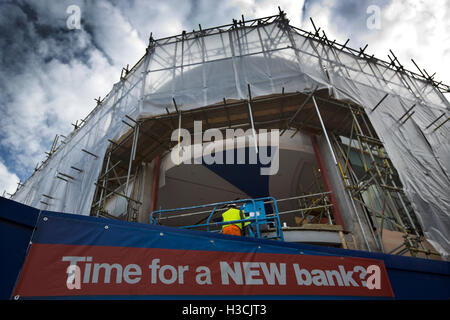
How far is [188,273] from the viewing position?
3.96 metres

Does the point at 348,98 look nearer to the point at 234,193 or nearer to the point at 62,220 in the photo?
the point at 234,193

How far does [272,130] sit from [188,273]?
10.3 meters

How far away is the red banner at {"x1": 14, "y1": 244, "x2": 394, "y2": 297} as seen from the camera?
3.39 metres

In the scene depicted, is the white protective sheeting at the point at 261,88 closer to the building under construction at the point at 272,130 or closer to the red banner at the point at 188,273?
the building under construction at the point at 272,130

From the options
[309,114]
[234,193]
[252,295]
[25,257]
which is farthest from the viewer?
[234,193]

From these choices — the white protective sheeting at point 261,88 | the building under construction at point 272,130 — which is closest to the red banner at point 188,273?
the building under construction at point 272,130

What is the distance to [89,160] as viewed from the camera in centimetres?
1358

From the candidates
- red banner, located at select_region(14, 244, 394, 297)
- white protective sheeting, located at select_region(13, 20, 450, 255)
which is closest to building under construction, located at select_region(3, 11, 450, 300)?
white protective sheeting, located at select_region(13, 20, 450, 255)

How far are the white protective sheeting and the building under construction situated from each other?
0.06m

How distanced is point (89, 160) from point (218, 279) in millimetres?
11646

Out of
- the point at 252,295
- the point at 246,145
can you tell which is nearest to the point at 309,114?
the point at 246,145

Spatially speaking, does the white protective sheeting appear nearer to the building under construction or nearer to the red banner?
the building under construction

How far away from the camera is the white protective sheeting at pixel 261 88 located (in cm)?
1064
